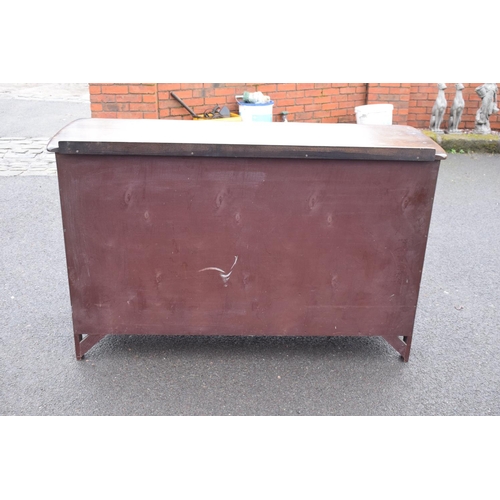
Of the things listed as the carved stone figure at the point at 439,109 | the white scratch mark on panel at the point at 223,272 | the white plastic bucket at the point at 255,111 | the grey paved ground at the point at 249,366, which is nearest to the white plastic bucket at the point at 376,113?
the carved stone figure at the point at 439,109

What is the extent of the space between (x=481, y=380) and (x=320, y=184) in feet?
4.65

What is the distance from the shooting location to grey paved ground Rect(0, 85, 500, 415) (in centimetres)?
292

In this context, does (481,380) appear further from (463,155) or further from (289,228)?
(463,155)

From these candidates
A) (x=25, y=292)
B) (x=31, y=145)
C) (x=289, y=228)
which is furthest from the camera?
(x=31, y=145)

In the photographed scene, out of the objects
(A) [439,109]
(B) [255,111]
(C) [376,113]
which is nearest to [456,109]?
(A) [439,109]

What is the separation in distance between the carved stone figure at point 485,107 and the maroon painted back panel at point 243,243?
5.90 meters

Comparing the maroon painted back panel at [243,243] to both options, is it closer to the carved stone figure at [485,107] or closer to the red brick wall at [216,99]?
the red brick wall at [216,99]

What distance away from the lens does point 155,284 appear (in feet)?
10.1

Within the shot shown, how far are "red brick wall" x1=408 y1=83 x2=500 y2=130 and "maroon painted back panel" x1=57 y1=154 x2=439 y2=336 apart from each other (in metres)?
5.99

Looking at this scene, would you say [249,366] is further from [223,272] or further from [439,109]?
[439,109]

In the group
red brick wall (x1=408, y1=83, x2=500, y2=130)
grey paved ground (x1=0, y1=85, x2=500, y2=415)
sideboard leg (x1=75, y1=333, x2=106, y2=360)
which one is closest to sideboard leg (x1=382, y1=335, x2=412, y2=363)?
grey paved ground (x1=0, y1=85, x2=500, y2=415)

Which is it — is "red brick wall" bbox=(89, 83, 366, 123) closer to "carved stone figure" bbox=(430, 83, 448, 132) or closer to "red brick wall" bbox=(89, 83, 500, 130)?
"red brick wall" bbox=(89, 83, 500, 130)

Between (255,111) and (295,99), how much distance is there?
1043 mm
